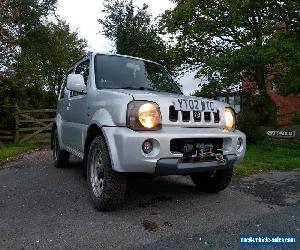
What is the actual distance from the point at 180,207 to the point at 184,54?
17053mm

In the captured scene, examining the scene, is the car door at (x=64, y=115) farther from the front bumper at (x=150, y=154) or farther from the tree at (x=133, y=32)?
the tree at (x=133, y=32)

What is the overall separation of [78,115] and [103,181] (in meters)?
1.86

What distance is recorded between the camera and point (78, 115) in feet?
20.1

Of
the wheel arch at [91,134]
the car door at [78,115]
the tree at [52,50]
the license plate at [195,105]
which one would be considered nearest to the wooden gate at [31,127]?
the tree at [52,50]

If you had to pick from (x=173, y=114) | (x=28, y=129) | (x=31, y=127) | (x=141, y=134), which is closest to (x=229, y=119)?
(x=173, y=114)

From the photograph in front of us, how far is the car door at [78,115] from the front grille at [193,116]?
5.36 feet

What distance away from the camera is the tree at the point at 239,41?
1491cm

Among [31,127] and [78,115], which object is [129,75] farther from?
[31,127]

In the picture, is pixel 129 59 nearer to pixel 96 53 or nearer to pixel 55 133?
pixel 96 53

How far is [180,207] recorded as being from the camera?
498 centimetres

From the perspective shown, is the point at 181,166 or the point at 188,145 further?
the point at 188,145

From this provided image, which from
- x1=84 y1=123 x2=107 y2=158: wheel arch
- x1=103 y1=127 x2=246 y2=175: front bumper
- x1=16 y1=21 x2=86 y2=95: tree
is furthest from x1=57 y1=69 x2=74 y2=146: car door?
x1=16 y1=21 x2=86 y2=95: tree

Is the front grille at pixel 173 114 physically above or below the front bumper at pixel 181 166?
above

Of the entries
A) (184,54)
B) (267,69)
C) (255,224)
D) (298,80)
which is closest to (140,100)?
(255,224)
